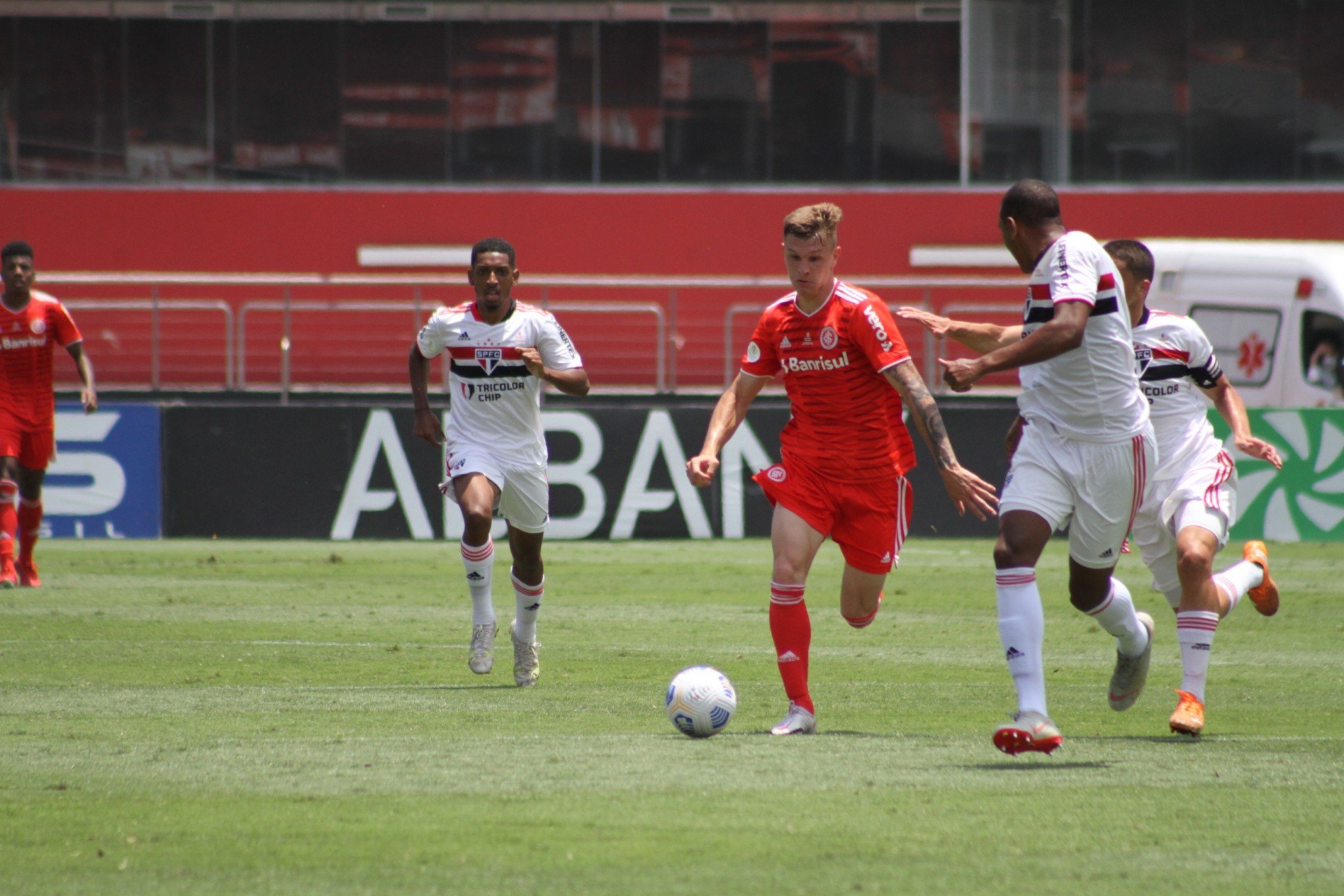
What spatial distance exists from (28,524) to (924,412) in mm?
8851

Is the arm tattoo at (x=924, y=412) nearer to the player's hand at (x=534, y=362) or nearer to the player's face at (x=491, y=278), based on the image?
→ the player's hand at (x=534, y=362)

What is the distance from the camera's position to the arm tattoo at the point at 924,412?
268 inches

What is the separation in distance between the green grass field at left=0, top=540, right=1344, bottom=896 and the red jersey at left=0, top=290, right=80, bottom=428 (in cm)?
193

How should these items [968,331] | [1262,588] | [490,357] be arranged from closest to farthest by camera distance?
[968,331], [1262,588], [490,357]

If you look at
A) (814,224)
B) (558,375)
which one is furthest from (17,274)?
(814,224)

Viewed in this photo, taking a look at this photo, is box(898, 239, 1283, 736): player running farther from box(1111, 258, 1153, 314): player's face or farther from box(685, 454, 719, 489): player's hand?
box(685, 454, 719, 489): player's hand

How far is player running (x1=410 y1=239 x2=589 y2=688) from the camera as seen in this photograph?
29.3 feet

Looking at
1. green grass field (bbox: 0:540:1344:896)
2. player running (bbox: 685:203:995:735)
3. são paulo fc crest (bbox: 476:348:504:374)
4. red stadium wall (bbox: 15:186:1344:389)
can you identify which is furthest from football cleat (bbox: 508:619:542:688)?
red stadium wall (bbox: 15:186:1344:389)

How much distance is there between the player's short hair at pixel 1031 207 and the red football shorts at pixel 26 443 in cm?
918

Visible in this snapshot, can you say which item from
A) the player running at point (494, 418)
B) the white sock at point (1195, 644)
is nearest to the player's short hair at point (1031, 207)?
the white sock at point (1195, 644)

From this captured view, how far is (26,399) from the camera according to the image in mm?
13328

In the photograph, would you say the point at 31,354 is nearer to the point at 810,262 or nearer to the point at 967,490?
the point at 810,262

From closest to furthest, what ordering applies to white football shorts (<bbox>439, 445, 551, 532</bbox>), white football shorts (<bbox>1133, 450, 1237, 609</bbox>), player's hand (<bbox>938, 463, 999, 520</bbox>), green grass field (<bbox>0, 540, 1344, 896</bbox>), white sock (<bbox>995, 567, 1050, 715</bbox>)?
green grass field (<bbox>0, 540, 1344, 896</bbox>)
white sock (<bbox>995, 567, 1050, 715</bbox>)
player's hand (<bbox>938, 463, 999, 520</bbox>)
white football shorts (<bbox>1133, 450, 1237, 609</bbox>)
white football shorts (<bbox>439, 445, 551, 532</bbox>)

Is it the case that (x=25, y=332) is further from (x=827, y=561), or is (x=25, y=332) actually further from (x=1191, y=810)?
(x=1191, y=810)
